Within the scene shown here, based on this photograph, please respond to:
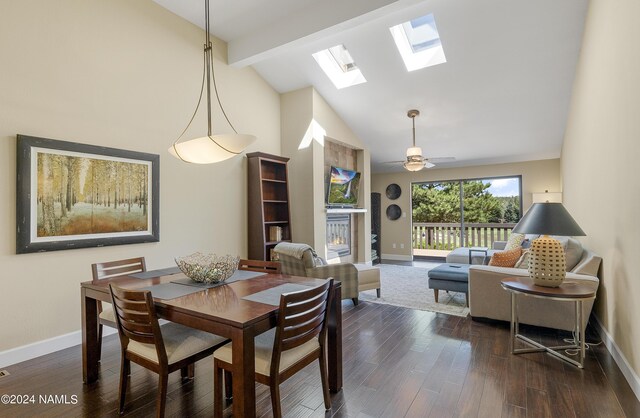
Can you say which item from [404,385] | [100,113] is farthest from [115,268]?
[404,385]

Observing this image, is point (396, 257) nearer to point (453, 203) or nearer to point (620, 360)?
point (453, 203)

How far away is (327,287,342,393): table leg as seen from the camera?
2.28m

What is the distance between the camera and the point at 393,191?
872 cm

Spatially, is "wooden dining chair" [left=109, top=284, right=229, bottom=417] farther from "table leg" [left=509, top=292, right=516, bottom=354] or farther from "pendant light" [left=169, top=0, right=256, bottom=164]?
"table leg" [left=509, top=292, right=516, bottom=354]

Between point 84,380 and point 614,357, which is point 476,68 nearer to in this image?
point 614,357

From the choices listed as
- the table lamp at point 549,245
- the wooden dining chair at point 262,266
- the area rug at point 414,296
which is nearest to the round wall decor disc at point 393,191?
the area rug at point 414,296

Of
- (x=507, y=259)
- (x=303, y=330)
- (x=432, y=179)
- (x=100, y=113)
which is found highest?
(x=100, y=113)

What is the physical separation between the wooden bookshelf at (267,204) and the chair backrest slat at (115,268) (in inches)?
Answer: 76.1

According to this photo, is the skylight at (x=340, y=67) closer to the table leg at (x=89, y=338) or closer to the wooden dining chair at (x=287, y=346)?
the wooden dining chair at (x=287, y=346)

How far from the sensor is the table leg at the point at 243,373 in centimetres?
154

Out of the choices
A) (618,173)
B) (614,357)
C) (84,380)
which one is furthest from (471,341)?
(84,380)

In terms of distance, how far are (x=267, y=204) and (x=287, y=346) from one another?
3.69 metres

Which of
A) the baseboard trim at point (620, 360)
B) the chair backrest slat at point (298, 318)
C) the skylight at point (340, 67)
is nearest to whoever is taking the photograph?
the chair backrest slat at point (298, 318)

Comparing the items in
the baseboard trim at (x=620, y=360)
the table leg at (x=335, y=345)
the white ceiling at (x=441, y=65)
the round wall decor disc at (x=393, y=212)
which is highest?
the white ceiling at (x=441, y=65)
